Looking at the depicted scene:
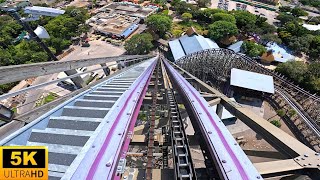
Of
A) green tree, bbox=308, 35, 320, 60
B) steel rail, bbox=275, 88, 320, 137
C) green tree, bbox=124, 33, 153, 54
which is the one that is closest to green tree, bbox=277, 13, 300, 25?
green tree, bbox=308, 35, 320, 60

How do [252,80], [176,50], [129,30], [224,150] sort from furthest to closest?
1. [129,30]
2. [176,50]
3. [252,80]
4. [224,150]

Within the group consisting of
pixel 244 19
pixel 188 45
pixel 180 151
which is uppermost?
pixel 244 19

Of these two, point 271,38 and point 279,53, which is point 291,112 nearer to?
point 279,53

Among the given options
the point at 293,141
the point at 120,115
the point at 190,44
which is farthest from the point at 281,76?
the point at 120,115

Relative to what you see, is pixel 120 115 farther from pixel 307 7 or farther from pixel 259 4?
pixel 307 7

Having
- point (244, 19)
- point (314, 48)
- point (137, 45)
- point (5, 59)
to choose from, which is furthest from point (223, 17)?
point (5, 59)

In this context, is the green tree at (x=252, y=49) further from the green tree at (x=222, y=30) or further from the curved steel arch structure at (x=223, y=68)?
the curved steel arch structure at (x=223, y=68)
